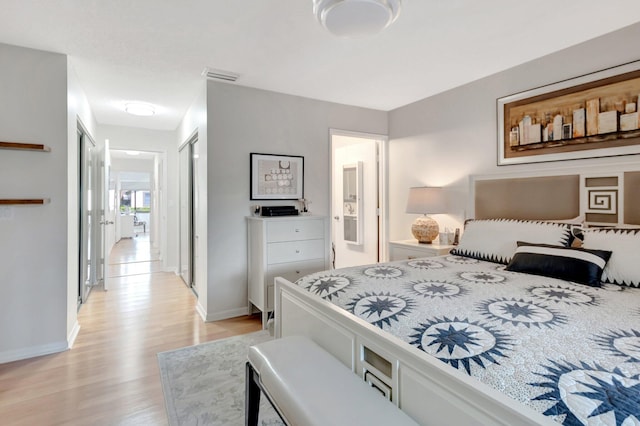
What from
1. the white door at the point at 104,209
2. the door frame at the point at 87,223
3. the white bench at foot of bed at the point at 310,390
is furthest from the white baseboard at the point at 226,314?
the white door at the point at 104,209

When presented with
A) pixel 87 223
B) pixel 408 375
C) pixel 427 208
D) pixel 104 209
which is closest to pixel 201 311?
pixel 87 223

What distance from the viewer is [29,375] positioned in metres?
2.25

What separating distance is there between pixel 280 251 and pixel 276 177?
2.94ft

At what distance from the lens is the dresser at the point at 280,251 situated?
3018 mm

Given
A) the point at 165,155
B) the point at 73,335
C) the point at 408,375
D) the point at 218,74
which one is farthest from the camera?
the point at 165,155

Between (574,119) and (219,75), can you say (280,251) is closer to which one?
(219,75)

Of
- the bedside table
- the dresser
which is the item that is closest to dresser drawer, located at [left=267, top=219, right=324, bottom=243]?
the dresser

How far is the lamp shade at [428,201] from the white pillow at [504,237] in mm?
660

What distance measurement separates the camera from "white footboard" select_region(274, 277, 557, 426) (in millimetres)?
850

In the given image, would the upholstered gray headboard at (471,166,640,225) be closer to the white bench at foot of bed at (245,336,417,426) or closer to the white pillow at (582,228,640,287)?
A: the white pillow at (582,228,640,287)

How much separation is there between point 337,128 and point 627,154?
265 centimetres

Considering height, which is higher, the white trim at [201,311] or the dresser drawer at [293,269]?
the dresser drawer at [293,269]

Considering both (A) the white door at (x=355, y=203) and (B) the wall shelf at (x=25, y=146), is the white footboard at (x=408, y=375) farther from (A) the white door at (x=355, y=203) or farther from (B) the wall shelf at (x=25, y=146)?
(A) the white door at (x=355, y=203)

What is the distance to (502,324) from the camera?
1221mm
